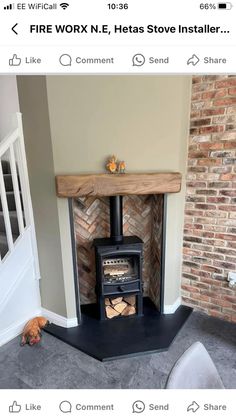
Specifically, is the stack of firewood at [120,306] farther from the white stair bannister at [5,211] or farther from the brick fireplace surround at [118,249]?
the white stair bannister at [5,211]

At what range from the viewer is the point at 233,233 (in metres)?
2.00

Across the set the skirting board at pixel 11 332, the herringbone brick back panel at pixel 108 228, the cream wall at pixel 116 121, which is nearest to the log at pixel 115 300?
the herringbone brick back panel at pixel 108 228

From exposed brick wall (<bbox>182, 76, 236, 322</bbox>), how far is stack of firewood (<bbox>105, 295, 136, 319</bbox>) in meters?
0.58

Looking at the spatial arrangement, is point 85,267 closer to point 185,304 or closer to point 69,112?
point 185,304

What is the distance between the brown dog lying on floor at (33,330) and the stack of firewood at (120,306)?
1.88 feet

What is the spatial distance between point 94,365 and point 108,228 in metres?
1.09

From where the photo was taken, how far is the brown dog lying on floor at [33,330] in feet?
6.44

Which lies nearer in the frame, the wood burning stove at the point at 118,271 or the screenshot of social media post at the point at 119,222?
the screenshot of social media post at the point at 119,222

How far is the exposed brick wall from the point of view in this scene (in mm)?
1899
